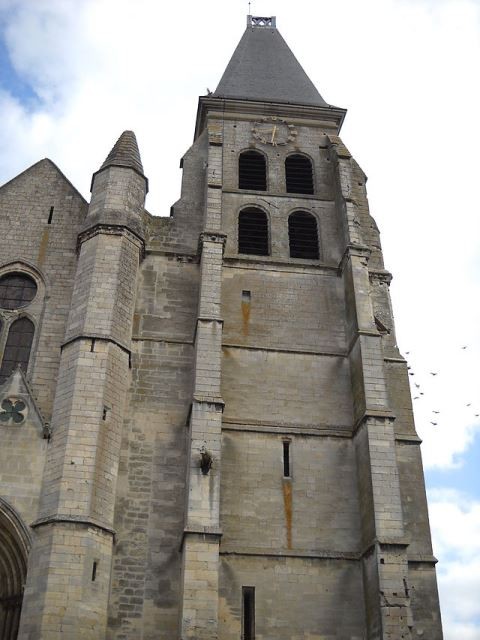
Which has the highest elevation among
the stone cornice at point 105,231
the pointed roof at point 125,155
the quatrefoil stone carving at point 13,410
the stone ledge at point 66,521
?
the pointed roof at point 125,155

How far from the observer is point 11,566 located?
11258 mm

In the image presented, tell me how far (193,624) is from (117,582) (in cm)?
161

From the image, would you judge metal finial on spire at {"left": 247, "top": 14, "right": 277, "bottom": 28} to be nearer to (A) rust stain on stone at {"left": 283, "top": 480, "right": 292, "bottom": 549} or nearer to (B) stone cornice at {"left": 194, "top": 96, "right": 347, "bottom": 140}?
(B) stone cornice at {"left": 194, "top": 96, "right": 347, "bottom": 140}

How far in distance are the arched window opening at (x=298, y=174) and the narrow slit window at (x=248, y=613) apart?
9.50m

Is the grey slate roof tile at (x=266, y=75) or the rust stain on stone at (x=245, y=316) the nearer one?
the rust stain on stone at (x=245, y=316)

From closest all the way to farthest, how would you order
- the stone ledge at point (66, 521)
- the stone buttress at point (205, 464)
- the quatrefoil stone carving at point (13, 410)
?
the stone buttress at point (205, 464) → the stone ledge at point (66, 521) → the quatrefoil stone carving at point (13, 410)

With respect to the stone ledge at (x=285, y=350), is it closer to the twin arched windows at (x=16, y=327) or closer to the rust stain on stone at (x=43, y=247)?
the twin arched windows at (x=16, y=327)

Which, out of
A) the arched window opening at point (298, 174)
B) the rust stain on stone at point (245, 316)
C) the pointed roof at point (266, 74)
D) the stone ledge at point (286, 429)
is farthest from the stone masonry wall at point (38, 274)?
the pointed roof at point (266, 74)

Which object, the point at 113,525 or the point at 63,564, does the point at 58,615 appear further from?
the point at 113,525

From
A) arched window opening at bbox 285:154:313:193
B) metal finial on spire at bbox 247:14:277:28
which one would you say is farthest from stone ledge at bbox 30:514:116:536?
metal finial on spire at bbox 247:14:277:28

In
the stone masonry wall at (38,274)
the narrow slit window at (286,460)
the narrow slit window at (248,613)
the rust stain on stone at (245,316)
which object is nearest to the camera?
the narrow slit window at (248,613)

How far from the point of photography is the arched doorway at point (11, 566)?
35.7 ft

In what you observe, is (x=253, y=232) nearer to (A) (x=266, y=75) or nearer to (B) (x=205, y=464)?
(B) (x=205, y=464)

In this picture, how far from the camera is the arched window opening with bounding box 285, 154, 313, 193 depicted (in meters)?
17.7
